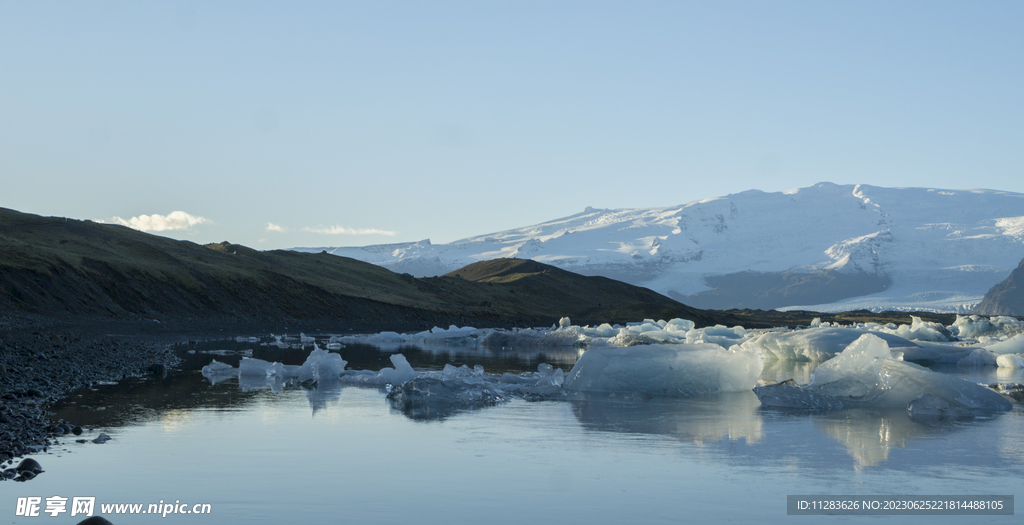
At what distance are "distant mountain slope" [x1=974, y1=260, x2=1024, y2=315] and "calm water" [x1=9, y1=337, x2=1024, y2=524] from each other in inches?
7652

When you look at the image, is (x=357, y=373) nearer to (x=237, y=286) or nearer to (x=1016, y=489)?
(x=1016, y=489)

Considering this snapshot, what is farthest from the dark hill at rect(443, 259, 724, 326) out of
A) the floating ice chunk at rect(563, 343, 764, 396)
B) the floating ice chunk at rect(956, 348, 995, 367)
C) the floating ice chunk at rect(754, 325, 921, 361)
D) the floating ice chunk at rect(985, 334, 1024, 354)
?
the floating ice chunk at rect(563, 343, 764, 396)

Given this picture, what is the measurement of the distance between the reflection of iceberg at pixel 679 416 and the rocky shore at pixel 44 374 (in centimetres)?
669

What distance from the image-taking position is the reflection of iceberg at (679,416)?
403 inches

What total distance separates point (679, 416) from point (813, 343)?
16.5m

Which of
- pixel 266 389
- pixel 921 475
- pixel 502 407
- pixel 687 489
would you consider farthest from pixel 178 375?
pixel 921 475

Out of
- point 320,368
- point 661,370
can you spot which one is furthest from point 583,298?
point 661,370

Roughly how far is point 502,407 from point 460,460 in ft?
15.2

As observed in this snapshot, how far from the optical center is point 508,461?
326 inches

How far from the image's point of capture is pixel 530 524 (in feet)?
19.2

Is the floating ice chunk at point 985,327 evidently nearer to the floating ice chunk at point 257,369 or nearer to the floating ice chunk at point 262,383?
the floating ice chunk at point 257,369

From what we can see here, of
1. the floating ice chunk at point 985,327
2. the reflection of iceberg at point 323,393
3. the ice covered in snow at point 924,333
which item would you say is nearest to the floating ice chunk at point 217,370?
the reflection of iceberg at point 323,393

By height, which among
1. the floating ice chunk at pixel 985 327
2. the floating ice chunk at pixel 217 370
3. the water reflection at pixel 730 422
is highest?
the floating ice chunk at pixel 985 327

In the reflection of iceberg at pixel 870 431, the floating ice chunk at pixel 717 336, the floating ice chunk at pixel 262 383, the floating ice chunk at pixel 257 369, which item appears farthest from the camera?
the floating ice chunk at pixel 717 336
